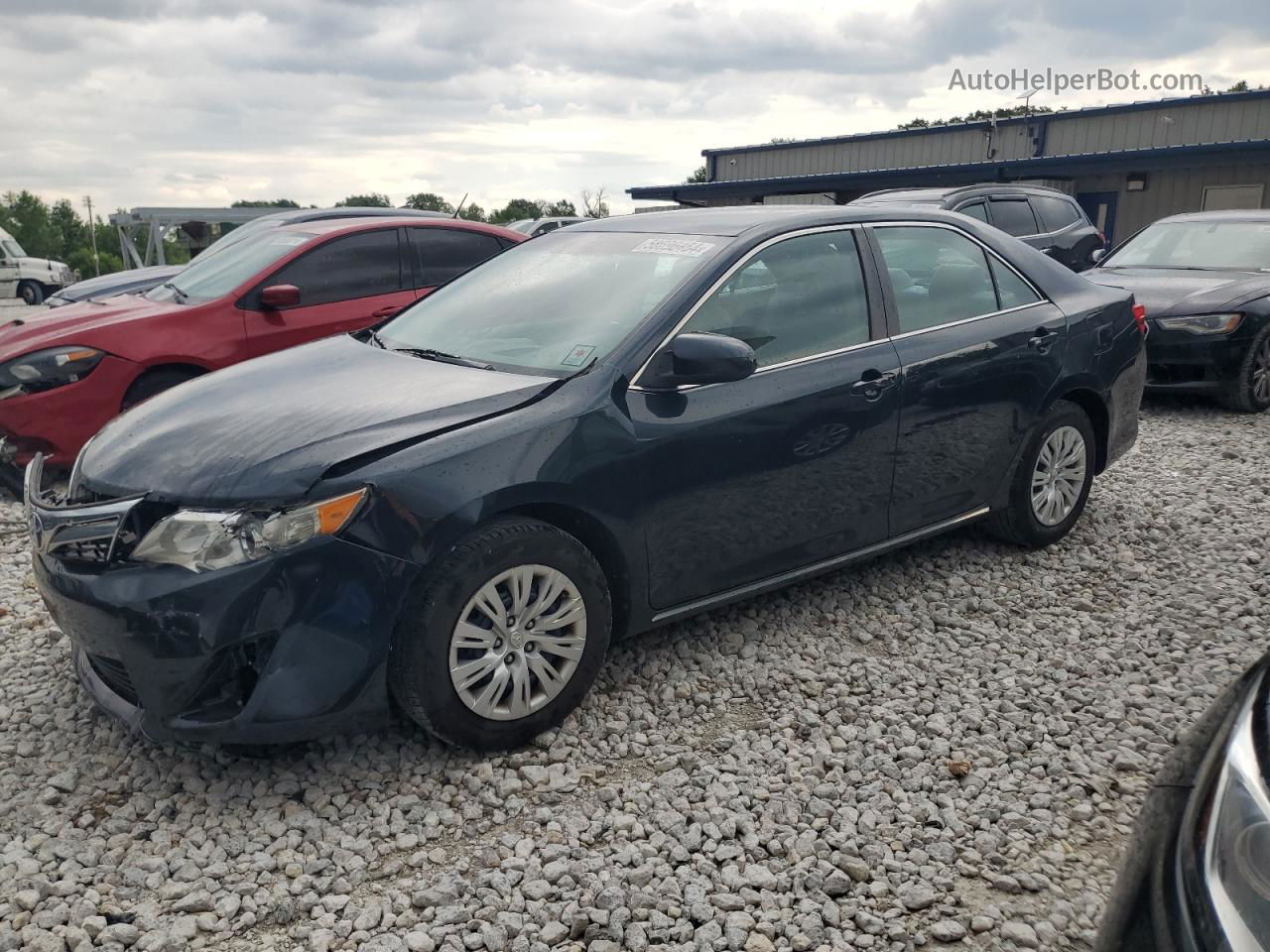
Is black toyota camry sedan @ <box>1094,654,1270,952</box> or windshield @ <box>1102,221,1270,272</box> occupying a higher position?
windshield @ <box>1102,221,1270,272</box>

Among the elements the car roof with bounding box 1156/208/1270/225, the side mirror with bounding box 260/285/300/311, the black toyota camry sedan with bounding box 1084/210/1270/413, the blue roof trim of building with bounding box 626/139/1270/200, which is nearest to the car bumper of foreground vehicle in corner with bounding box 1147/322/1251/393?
the black toyota camry sedan with bounding box 1084/210/1270/413

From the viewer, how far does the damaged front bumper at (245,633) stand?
9.35 ft

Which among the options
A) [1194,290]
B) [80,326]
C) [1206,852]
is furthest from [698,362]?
[1194,290]

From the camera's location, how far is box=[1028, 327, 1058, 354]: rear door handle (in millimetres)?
4707

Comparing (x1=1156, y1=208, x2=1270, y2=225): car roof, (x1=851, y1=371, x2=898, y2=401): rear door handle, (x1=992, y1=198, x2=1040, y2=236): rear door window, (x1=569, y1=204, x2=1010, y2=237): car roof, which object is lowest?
(x1=851, y1=371, x2=898, y2=401): rear door handle

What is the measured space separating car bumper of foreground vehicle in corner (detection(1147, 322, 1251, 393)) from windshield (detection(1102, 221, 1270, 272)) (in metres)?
1.14

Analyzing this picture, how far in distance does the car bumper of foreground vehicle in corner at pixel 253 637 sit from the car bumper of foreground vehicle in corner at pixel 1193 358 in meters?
7.28

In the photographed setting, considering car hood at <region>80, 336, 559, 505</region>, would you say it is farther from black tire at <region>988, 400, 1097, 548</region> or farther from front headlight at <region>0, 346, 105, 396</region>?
front headlight at <region>0, 346, 105, 396</region>

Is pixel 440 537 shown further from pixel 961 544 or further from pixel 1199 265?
pixel 1199 265

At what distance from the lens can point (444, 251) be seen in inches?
295

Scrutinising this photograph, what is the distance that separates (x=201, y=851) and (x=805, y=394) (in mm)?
2481

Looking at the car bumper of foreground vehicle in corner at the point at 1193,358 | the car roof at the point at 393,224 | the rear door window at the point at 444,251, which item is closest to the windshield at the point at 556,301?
the car roof at the point at 393,224

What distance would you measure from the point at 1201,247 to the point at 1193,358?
70.1 inches

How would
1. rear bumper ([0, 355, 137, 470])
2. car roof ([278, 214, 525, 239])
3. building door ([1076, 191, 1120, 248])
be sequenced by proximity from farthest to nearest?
building door ([1076, 191, 1120, 248]) → car roof ([278, 214, 525, 239]) → rear bumper ([0, 355, 137, 470])
